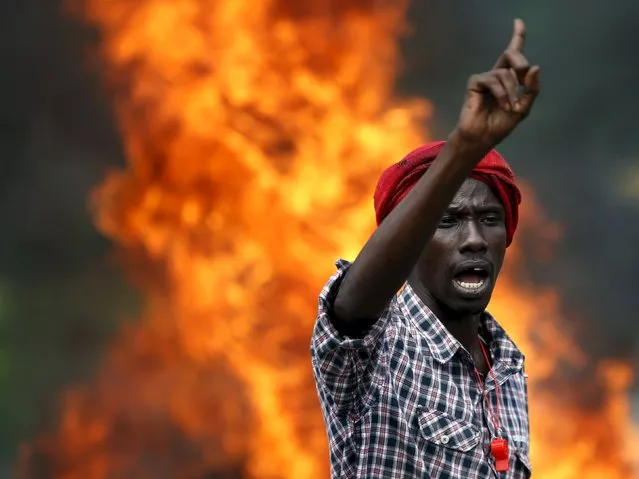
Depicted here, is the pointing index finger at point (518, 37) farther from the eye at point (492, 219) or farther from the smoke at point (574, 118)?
the smoke at point (574, 118)

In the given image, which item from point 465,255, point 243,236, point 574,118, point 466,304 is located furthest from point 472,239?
point 574,118

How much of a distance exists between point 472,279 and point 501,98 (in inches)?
35.3

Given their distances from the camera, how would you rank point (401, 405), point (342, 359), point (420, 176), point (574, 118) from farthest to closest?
point (574, 118)
point (420, 176)
point (401, 405)
point (342, 359)

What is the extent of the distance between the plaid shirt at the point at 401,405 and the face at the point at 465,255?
0.10m

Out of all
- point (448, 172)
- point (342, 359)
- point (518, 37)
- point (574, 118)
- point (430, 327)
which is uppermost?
point (574, 118)

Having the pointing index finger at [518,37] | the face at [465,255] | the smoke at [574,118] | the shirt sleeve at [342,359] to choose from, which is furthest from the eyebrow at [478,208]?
the smoke at [574,118]

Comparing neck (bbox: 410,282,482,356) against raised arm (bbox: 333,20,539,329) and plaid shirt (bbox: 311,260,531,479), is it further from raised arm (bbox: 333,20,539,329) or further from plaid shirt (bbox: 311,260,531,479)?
raised arm (bbox: 333,20,539,329)

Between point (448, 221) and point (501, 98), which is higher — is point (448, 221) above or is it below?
above

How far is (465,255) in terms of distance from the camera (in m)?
2.69

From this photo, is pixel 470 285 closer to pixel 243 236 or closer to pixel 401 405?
pixel 401 405

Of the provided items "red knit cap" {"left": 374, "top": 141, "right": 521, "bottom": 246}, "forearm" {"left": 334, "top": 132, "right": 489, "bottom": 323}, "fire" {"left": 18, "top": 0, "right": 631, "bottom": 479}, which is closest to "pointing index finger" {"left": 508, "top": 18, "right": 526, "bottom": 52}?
"forearm" {"left": 334, "top": 132, "right": 489, "bottom": 323}

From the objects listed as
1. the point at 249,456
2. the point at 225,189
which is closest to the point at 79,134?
the point at 225,189

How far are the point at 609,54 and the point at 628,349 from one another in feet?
10.4

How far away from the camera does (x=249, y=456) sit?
9398 mm
